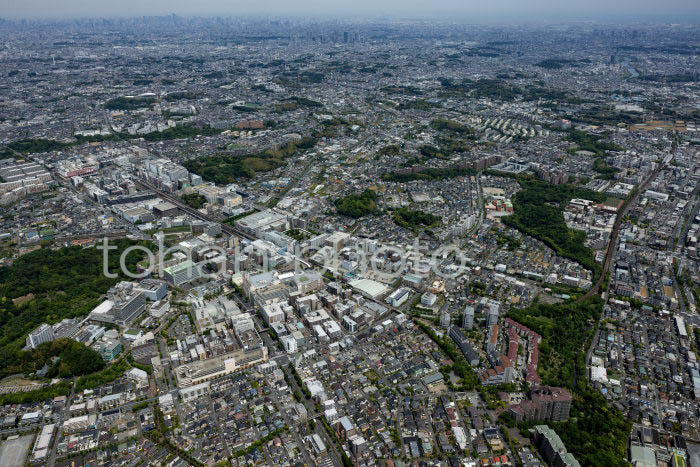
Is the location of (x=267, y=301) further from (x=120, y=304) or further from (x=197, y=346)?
(x=120, y=304)

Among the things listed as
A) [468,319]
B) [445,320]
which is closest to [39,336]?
[445,320]

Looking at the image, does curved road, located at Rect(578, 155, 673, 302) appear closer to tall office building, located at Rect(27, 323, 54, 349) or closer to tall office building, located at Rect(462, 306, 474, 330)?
tall office building, located at Rect(462, 306, 474, 330)

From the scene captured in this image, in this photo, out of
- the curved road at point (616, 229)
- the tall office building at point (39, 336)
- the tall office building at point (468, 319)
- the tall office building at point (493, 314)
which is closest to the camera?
the tall office building at point (39, 336)

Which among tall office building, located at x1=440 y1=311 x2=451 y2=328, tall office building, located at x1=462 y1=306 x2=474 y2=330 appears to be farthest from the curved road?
tall office building, located at x1=440 y1=311 x2=451 y2=328

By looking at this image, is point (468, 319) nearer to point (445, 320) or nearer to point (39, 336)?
point (445, 320)

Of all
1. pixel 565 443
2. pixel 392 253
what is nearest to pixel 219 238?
pixel 392 253

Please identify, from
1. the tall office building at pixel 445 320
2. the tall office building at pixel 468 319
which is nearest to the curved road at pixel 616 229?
the tall office building at pixel 468 319

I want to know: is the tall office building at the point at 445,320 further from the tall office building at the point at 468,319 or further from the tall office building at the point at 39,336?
the tall office building at the point at 39,336

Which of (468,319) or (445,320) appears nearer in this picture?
(468,319)

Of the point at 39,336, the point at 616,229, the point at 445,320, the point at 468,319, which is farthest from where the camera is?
the point at 616,229

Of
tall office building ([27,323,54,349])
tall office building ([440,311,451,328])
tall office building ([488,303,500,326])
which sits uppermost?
tall office building ([488,303,500,326])

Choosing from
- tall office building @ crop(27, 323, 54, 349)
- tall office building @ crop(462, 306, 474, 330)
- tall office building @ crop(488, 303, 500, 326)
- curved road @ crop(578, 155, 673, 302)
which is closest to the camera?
tall office building @ crop(27, 323, 54, 349)

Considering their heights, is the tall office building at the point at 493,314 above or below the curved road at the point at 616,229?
below
